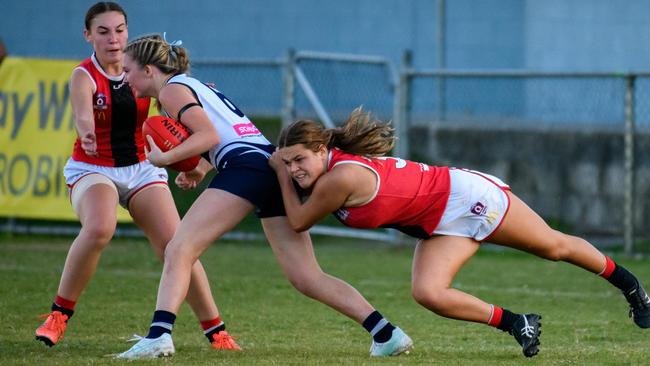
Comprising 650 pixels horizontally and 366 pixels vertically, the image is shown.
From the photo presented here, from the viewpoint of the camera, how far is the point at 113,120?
746cm

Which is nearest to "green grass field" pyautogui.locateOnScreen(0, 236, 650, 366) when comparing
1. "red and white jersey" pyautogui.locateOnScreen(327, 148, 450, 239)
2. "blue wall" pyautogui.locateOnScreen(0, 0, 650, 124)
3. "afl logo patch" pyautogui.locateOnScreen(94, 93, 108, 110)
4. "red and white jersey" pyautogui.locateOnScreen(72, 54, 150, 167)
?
"red and white jersey" pyautogui.locateOnScreen(327, 148, 450, 239)

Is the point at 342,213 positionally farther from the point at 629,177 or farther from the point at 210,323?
the point at 629,177

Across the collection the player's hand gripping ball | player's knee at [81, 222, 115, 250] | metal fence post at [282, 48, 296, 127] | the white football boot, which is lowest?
metal fence post at [282, 48, 296, 127]

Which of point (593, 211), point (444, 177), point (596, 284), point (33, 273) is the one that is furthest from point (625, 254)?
point (444, 177)

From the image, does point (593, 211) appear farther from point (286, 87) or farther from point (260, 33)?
point (260, 33)

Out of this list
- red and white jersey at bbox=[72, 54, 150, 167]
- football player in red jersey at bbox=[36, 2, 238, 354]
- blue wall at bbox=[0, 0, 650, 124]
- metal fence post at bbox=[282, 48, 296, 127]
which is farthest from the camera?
blue wall at bbox=[0, 0, 650, 124]

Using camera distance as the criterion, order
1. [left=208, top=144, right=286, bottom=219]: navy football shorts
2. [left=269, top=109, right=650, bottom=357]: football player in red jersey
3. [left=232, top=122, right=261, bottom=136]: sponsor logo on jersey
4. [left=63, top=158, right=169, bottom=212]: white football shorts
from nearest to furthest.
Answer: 1. [left=269, top=109, right=650, bottom=357]: football player in red jersey
2. [left=208, top=144, right=286, bottom=219]: navy football shorts
3. [left=232, top=122, right=261, bottom=136]: sponsor logo on jersey
4. [left=63, top=158, right=169, bottom=212]: white football shorts

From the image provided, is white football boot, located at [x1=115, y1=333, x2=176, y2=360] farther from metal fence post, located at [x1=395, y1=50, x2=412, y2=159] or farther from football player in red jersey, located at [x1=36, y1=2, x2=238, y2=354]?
metal fence post, located at [x1=395, y1=50, x2=412, y2=159]

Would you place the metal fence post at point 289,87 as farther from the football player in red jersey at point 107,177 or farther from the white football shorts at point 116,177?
the white football shorts at point 116,177

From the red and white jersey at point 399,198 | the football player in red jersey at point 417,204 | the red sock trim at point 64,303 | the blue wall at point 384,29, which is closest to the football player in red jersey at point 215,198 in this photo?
the football player in red jersey at point 417,204

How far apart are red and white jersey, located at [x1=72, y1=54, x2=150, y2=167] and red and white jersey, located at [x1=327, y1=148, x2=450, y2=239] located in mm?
1566

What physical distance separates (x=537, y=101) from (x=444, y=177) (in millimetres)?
8765

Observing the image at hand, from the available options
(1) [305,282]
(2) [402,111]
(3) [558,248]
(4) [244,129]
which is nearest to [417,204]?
(1) [305,282]

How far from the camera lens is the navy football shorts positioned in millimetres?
6375
